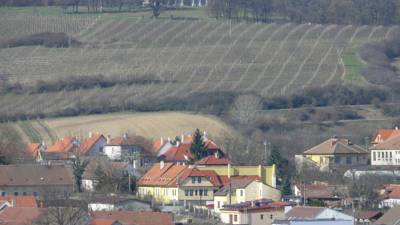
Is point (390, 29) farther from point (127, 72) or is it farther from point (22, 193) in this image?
point (22, 193)

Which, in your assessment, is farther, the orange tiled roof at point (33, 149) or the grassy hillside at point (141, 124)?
the grassy hillside at point (141, 124)

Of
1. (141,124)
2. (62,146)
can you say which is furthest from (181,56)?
(62,146)

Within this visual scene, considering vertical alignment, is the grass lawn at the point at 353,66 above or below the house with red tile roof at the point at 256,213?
above

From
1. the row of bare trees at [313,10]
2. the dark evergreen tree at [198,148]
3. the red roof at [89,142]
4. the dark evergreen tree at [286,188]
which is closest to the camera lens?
the dark evergreen tree at [286,188]

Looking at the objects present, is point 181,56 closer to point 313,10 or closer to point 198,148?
point 313,10

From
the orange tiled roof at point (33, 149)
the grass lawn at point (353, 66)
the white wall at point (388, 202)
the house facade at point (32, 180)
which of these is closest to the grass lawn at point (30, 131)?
the orange tiled roof at point (33, 149)

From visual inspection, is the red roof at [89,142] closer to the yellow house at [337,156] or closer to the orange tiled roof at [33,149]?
the orange tiled roof at [33,149]

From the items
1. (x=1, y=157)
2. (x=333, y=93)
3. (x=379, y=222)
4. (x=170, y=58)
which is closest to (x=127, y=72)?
(x=170, y=58)
